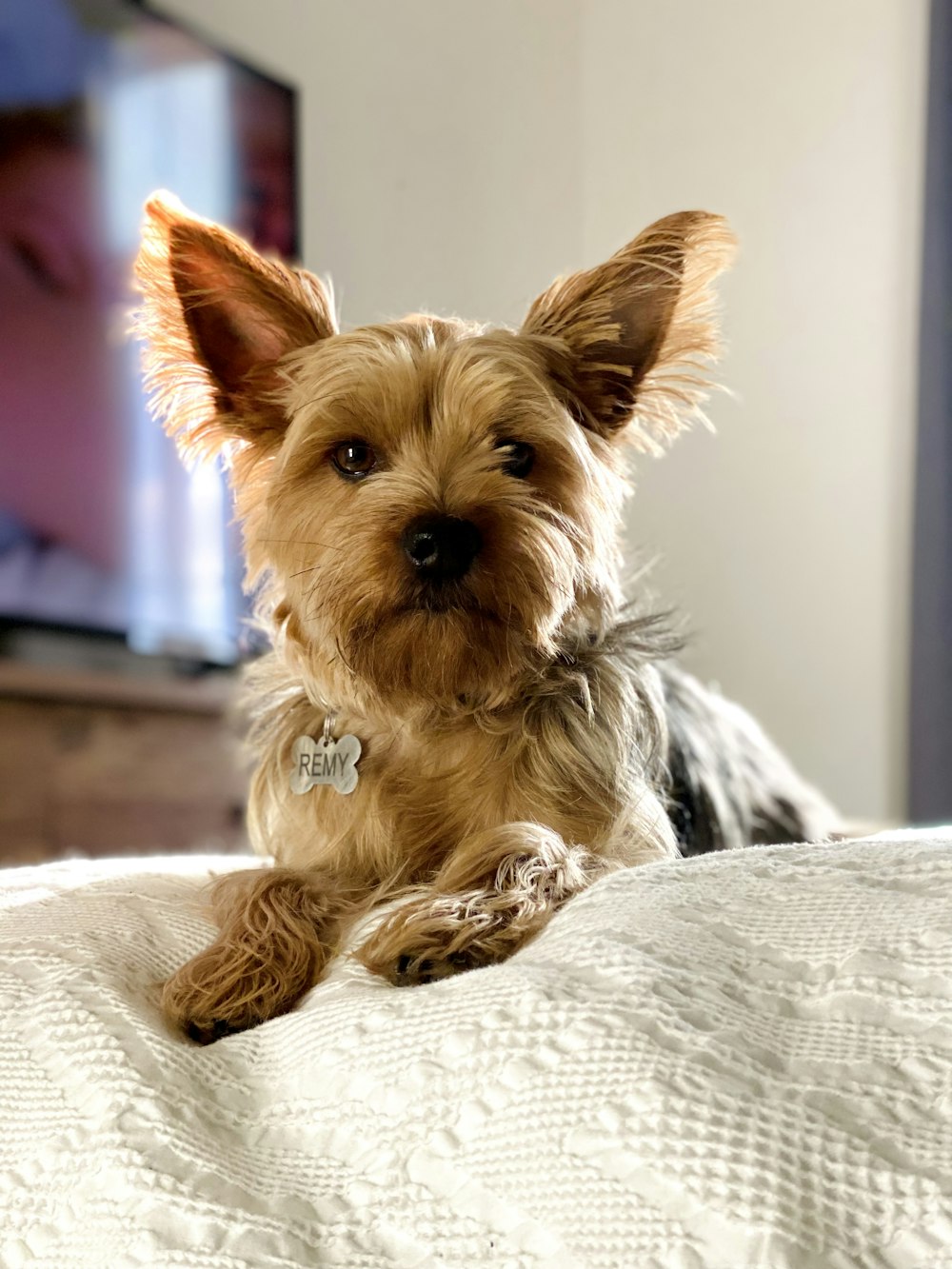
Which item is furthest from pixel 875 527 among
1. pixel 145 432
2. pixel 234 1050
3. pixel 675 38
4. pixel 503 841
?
pixel 234 1050

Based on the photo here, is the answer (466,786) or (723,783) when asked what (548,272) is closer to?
(723,783)

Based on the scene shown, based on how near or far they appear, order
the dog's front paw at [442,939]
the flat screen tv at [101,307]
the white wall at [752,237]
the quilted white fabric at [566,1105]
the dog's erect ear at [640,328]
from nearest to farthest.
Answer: the quilted white fabric at [566,1105] < the dog's front paw at [442,939] < the dog's erect ear at [640,328] < the flat screen tv at [101,307] < the white wall at [752,237]

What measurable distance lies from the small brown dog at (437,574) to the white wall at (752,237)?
8.98 ft

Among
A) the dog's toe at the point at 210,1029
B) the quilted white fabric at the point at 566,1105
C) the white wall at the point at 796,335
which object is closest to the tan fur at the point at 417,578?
the dog's toe at the point at 210,1029

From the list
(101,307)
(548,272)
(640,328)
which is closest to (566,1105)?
(640,328)

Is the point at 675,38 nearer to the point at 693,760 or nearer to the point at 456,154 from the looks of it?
the point at 456,154

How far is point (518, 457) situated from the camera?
1.47 metres

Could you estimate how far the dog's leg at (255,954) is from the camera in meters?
0.95

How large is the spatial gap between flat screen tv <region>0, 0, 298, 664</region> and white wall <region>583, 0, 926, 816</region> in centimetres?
158

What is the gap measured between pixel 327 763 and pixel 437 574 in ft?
0.95

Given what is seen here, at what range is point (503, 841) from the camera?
3.90 ft

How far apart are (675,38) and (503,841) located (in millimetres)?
4300

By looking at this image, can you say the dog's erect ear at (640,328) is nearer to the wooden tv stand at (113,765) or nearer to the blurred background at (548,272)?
the wooden tv stand at (113,765)

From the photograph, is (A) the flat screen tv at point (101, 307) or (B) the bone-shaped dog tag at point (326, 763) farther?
(A) the flat screen tv at point (101, 307)
